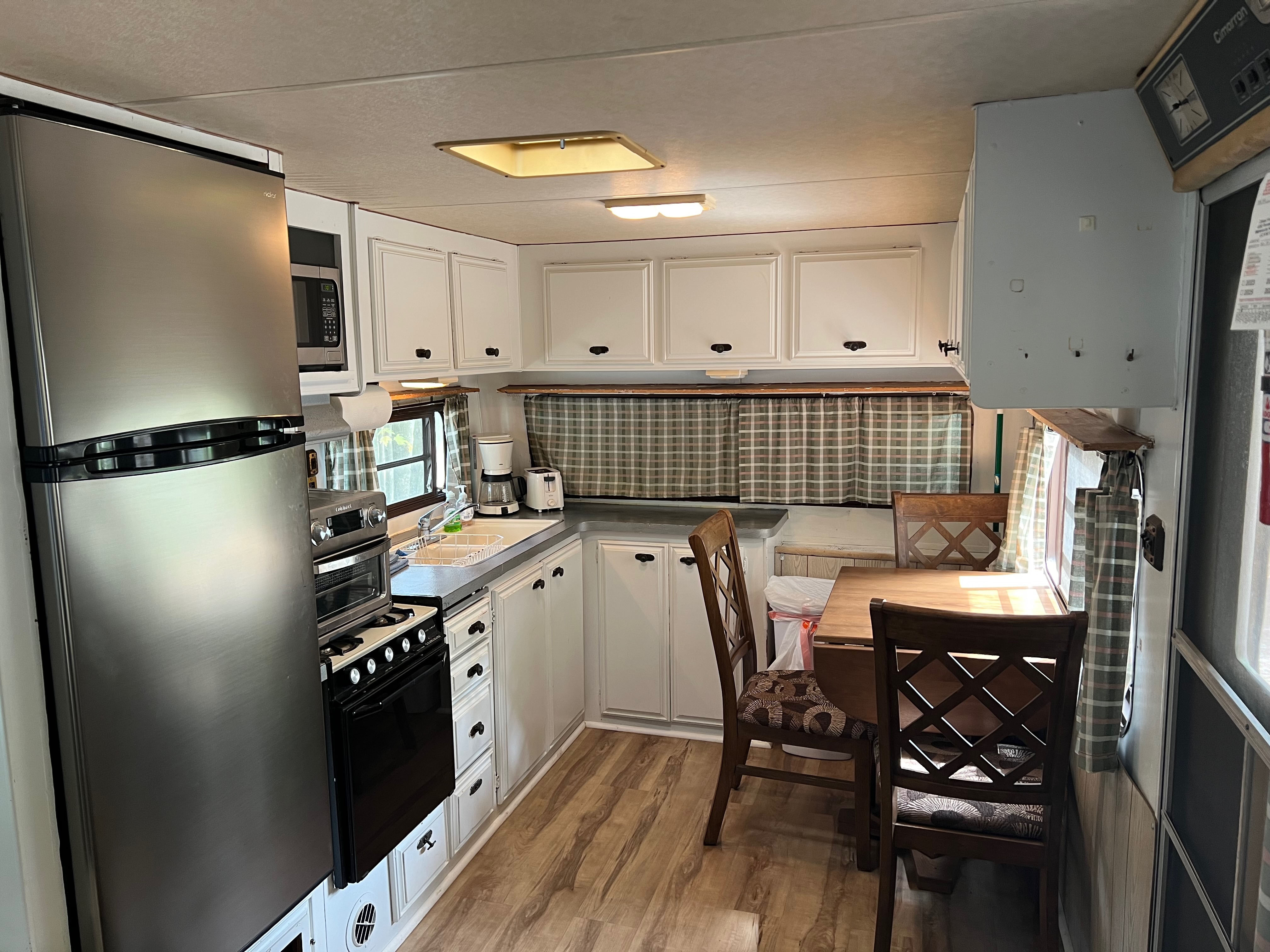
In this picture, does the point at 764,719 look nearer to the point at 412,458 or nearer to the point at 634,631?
the point at 634,631

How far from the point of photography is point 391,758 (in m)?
2.45

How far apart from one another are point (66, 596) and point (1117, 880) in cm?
222

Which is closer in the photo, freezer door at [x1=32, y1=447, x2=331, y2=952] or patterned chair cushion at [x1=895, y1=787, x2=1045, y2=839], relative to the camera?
freezer door at [x1=32, y1=447, x2=331, y2=952]

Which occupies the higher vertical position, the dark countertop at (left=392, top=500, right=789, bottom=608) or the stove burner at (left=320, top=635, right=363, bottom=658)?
the dark countertop at (left=392, top=500, right=789, bottom=608)

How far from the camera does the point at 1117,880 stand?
2.02 meters

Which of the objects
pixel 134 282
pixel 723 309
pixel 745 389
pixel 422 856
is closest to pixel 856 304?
pixel 723 309

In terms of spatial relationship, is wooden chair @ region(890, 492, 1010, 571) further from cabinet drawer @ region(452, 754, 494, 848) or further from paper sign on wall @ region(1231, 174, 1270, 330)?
paper sign on wall @ region(1231, 174, 1270, 330)

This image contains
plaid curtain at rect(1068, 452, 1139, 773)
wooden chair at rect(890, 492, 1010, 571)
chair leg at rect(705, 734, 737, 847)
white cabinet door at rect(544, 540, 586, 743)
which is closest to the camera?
plaid curtain at rect(1068, 452, 1139, 773)

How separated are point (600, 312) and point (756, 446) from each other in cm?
94

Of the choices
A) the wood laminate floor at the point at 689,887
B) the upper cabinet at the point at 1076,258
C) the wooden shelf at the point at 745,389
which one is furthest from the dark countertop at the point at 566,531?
the upper cabinet at the point at 1076,258

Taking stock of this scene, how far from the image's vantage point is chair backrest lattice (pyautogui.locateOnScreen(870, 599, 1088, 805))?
2.16 meters

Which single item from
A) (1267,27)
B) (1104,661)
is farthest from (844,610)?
(1267,27)

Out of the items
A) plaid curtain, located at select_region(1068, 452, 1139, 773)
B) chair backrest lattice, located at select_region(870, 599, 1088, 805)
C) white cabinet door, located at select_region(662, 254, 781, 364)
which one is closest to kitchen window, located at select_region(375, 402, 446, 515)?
white cabinet door, located at select_region(662, 254, 781, 364)

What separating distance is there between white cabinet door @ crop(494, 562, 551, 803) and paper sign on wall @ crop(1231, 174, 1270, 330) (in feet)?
8.19
